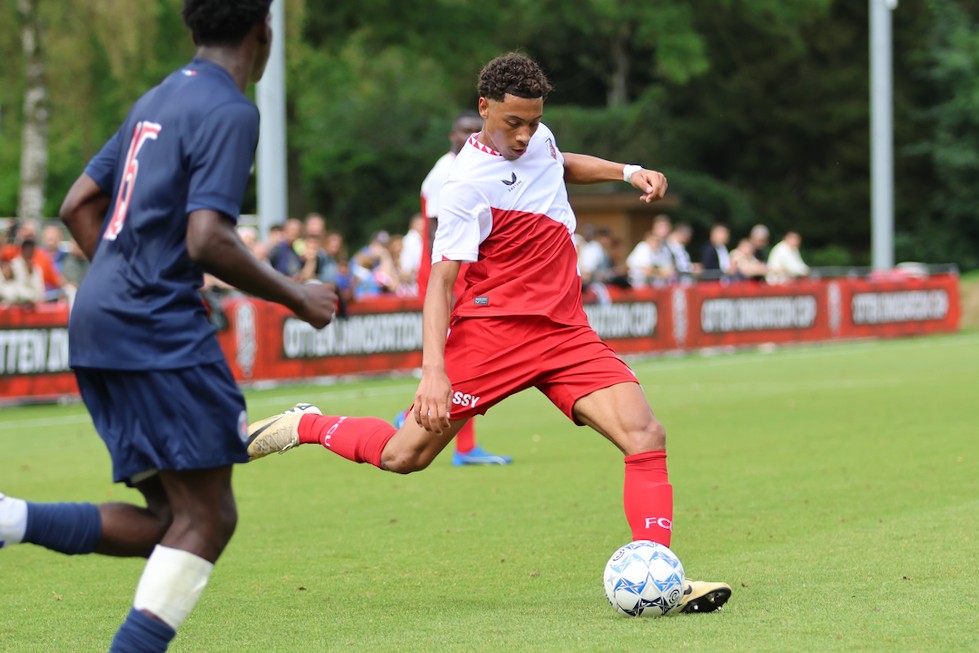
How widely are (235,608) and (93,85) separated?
2553 centimetres

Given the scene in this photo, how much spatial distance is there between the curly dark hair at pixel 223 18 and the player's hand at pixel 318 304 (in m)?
0.76

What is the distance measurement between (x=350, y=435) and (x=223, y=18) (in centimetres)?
271

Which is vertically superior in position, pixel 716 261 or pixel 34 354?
pixel 716 261

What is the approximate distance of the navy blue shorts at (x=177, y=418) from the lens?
4.32 metres

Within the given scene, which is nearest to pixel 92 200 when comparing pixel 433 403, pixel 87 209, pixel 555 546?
pixel 87 209

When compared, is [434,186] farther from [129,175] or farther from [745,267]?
[745,267]

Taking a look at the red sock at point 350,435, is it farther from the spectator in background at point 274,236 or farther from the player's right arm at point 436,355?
the spectator in background at point 274,236

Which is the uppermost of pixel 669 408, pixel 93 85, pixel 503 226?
pixel 93 85

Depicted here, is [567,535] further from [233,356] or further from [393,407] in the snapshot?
[233,356]

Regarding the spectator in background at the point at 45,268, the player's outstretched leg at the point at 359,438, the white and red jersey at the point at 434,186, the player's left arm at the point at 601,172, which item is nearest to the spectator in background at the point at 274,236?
the spectator in background at the point at 45,268

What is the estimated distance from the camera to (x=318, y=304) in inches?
176

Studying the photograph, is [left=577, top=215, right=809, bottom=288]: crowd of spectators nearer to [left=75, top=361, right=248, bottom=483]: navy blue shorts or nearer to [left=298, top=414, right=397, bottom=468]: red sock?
[left=298, top=414, right=397, bottom=468]: red sock

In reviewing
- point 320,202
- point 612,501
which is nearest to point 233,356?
point 612,501

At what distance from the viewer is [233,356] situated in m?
18.8
